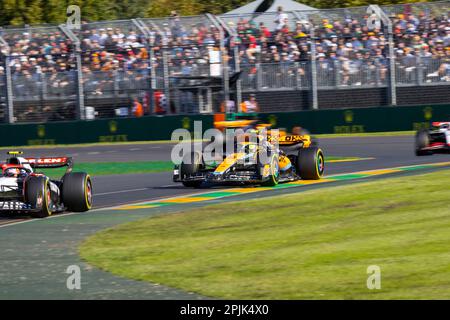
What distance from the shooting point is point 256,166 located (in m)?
17.4

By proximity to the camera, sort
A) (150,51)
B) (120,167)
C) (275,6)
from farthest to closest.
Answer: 1. (275,6)
2. (150,51)
3. (120,167)

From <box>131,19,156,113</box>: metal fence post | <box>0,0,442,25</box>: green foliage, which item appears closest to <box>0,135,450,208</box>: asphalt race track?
<box>131,19,156,113</box>: metal fence post

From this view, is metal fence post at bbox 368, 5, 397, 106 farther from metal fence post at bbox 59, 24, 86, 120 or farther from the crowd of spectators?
metal fence post at bbox 59, 24, 86, 120

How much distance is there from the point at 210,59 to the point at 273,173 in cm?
1338

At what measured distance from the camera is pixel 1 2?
170 ft

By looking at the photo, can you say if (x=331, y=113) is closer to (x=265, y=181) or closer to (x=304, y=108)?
(x=304, y=108)

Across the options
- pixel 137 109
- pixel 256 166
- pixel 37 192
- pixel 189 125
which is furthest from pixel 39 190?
pixel 137 109

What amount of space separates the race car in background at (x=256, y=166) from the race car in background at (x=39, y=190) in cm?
320

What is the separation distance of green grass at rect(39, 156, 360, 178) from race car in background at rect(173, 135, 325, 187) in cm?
466

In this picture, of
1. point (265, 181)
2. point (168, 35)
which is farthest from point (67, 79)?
point (265, 181)

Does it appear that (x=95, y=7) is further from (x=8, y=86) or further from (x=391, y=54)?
(x=391, y=54)

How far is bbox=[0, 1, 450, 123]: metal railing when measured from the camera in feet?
96.6
